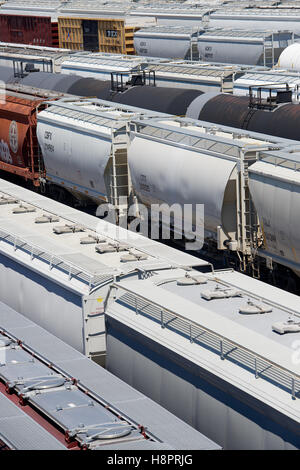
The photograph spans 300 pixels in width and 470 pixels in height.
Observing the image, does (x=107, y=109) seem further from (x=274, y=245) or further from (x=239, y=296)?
(x=239, y=296)

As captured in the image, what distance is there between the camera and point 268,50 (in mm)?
49906

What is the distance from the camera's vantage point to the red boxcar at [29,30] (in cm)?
7350

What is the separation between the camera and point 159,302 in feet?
49.2

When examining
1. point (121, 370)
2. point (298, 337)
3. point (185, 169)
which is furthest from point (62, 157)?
point (298, 337)

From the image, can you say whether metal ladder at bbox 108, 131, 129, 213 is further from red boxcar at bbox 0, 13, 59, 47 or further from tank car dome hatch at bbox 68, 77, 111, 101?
red boxcar at bbox 0, 13, 59, 47

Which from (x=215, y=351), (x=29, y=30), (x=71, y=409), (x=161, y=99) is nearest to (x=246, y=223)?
(x=215, y=351)

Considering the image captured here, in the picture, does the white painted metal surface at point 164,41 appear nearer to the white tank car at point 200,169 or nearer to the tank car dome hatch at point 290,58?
the tank car dome hatch at point 290,58

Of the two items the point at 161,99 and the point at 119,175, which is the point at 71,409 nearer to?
the point at 119,175

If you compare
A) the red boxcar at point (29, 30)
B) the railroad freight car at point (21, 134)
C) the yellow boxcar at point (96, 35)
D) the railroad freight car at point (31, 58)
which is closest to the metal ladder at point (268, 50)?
the railroad freight car at point (31, 58)

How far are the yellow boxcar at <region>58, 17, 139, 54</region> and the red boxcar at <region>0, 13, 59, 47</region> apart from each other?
0.84m

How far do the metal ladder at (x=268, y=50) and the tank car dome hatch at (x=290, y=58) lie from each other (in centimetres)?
299

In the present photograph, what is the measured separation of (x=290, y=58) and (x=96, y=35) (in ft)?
85.7

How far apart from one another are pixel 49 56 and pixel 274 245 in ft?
112

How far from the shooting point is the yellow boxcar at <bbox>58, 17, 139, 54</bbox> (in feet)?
213
